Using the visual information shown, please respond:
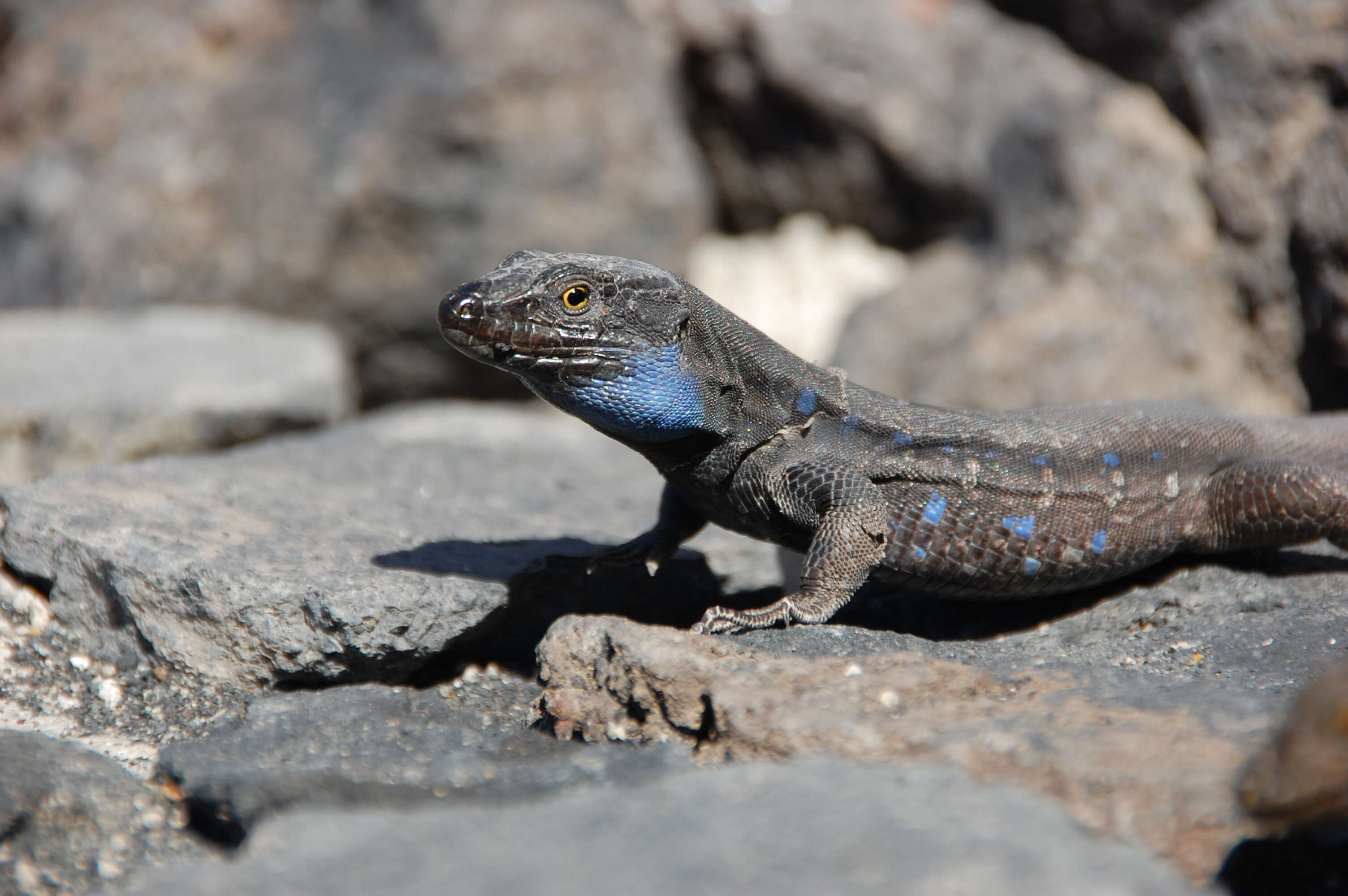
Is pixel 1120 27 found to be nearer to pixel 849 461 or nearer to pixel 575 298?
pixel 849 461

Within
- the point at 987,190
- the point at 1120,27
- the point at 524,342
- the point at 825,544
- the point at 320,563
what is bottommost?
the point at 320,563

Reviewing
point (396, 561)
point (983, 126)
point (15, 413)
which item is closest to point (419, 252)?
point (15, 413)

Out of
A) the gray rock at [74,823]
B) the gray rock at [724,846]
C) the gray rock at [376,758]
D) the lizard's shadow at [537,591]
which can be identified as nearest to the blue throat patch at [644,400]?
the lizard's shadow at [537,591]

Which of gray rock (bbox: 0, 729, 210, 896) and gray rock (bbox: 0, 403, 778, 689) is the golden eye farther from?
gray rock (bbox: 0, 729, 210, 896)

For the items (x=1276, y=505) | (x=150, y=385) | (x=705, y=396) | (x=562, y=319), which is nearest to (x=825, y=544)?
(x=705, y=396)

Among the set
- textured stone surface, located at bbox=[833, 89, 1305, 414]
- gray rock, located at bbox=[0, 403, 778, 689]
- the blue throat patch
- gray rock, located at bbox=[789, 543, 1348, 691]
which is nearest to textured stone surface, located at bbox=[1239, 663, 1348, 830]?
gray rock, located at bbox=[789, 543, 1348, 691]

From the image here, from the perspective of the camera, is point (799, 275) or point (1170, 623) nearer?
point (1170, 623)
